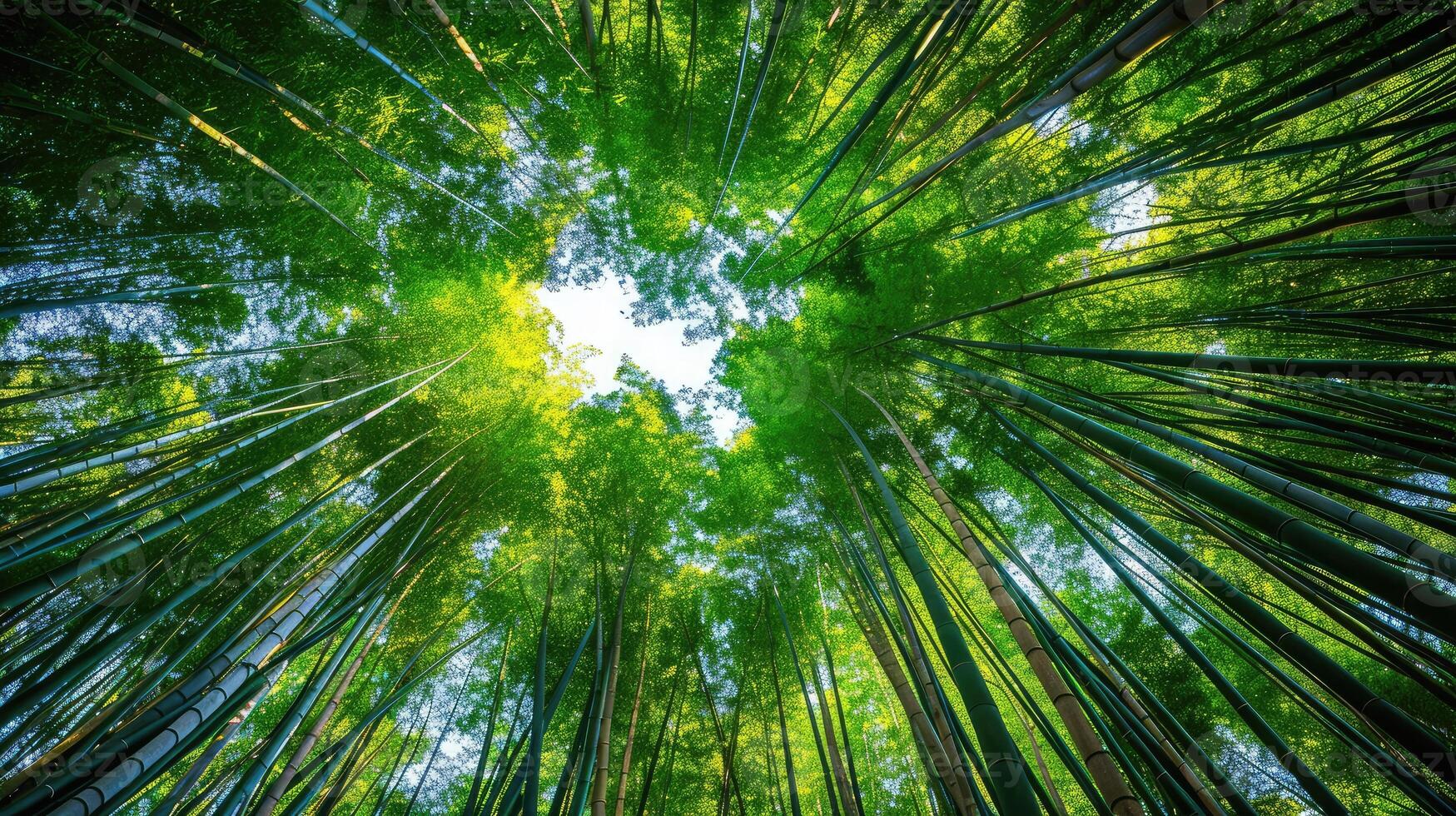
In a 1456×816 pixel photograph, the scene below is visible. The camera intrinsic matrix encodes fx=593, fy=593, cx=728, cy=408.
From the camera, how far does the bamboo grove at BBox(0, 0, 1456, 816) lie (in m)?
2.42

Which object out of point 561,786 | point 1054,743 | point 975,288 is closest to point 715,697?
point 561,786

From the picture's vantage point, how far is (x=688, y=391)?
18.4 feet

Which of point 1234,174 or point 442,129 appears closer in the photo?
point 1234,174

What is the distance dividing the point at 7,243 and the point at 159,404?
4.39ft

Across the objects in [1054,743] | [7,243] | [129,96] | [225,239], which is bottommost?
[1054,743]

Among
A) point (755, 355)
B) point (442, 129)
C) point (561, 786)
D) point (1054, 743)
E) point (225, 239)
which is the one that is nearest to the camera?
point (1054, 743)

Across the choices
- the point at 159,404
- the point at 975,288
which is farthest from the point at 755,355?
the point at 159,404

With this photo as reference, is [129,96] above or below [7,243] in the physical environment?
above

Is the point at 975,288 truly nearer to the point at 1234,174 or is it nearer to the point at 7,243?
the point at 1234,174

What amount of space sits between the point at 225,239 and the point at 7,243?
3.27ft

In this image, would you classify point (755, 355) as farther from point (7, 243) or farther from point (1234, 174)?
point (7, 243)

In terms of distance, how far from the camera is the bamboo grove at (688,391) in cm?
242

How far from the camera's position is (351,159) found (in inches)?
167

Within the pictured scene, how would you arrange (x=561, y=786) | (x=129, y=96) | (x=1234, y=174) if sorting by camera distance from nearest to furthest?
(x=561, y=786) → (x=129, y=96) → (x=1234, y=174)
